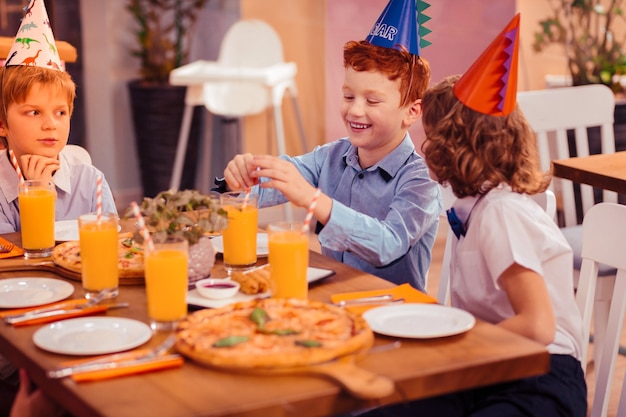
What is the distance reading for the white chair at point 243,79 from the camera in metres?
4.75

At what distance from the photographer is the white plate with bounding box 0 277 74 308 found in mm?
1708

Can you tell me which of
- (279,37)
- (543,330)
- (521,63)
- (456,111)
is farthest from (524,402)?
(521,63)

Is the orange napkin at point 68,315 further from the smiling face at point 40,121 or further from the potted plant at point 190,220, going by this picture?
the smiling face at point 40,121

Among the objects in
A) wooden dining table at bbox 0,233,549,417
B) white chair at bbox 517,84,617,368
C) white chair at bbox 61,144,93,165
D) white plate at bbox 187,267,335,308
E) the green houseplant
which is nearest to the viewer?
wooden dining table at bbox 0,233,549,417

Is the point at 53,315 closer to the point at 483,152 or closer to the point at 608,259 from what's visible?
the point at 483,152

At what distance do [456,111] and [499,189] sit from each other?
172mm

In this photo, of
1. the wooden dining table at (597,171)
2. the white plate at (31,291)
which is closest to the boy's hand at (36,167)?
the white plate at (31,291)

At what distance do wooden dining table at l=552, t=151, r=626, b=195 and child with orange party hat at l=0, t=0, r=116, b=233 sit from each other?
1307 mm

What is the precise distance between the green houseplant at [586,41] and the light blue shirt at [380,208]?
114 inches

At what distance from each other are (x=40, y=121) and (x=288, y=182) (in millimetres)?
763

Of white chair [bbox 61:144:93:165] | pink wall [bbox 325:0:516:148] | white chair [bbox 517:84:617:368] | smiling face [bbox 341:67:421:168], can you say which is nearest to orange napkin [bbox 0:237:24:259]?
white chair [bbox 61:144:93:165]

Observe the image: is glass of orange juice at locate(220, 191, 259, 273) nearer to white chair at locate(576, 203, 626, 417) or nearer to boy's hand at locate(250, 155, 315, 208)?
boy's hand at locate(250, 155, 315, 208)

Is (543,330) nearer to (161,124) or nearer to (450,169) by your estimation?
(450,169)

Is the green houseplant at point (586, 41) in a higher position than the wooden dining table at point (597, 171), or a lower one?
higher
